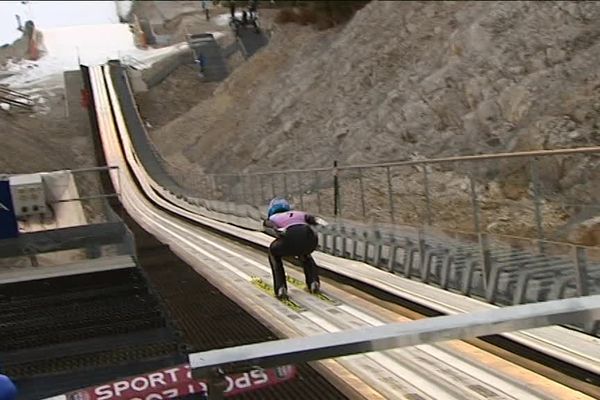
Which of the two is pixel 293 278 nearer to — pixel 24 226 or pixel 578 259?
pixel 24 226

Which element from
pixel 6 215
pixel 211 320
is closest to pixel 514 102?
pixel 211 320

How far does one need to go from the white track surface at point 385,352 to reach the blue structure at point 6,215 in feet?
7.06

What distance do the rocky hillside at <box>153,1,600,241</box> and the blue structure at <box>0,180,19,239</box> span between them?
3.94 meters

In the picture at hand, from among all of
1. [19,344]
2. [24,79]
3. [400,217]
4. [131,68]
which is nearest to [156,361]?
[19,344]

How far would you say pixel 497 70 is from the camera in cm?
1884

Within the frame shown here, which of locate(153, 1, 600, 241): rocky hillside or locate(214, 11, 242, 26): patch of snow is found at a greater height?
locate(214, 11, 242, 26): patch of snow

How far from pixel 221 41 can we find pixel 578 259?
4543 centimetres

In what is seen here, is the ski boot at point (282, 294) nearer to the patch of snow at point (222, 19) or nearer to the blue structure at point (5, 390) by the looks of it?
the blue structure at point (5, 390)

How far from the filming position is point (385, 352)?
3.56 metres

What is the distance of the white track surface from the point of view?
13.3ft

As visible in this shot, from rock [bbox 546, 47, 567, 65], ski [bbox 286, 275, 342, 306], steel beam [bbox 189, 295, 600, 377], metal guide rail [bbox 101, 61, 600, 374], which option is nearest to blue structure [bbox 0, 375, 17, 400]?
steel beam [bbox 189, 295, 600, 377]

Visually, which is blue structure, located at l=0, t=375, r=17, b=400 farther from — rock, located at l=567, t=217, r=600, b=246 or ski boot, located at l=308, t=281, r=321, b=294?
ski boot, located at l=308, t=281, r=321, b=294

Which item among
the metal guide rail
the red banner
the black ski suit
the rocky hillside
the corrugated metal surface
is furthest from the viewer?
the rocky hillside

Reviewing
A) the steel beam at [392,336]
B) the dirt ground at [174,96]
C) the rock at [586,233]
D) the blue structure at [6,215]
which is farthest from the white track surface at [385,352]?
the dirt ground at [174,96]
